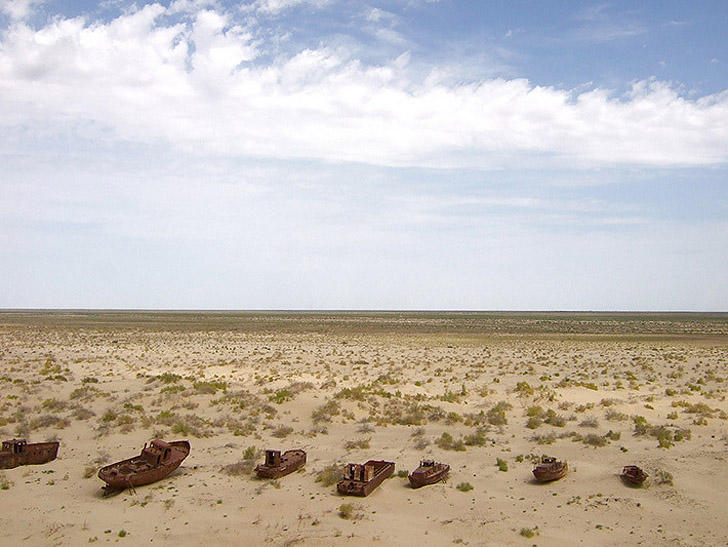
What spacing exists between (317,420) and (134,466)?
25.1 ft

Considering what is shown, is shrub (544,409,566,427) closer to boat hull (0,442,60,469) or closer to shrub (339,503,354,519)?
shrub (339,503,354,519)

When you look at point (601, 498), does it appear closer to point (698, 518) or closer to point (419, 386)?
point (698, 518)

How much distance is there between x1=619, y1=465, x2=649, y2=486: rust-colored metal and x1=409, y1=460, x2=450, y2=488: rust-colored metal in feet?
14.1

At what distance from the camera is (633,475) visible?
13.7 m

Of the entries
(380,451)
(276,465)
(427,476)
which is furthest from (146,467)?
(427,476)

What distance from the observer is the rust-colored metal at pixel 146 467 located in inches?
551

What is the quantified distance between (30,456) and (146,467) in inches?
162

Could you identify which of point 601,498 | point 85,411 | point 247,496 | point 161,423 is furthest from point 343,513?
point 85,411

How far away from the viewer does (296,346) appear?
55.5 m

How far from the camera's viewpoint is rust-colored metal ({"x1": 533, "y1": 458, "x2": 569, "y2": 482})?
1403 centimetres

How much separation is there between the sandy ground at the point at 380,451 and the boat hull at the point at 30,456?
0.29 meters

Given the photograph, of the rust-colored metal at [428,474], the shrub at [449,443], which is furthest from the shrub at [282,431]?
the rust-colored metal at [428,474]

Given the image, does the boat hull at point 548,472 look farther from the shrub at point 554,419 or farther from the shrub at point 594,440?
the shrub at point 554,419

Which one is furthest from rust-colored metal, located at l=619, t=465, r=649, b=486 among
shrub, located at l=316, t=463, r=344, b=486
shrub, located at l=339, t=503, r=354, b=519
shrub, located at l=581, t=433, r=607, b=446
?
shrub, located at l=316, t=463, r=344, b=486
